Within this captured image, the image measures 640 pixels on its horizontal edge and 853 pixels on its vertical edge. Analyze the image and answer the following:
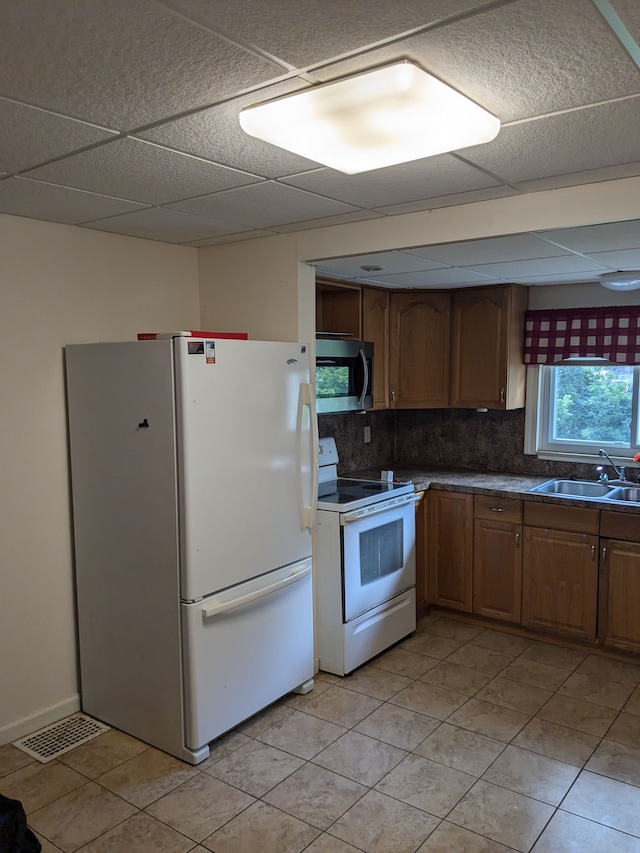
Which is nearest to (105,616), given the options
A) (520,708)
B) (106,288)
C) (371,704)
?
(371,704)

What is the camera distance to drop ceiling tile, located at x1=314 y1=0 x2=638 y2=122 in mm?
1233

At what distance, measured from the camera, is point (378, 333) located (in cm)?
416

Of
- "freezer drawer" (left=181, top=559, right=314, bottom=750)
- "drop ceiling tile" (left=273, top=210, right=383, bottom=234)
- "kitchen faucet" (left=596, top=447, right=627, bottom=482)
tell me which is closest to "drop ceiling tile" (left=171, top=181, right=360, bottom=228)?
"drop ceiling tile" (left=273, top=210, right=383, bottom=234)

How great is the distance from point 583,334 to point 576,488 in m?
0.95

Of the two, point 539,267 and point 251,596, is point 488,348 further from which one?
point 251,596

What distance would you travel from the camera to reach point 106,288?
10.1 feet

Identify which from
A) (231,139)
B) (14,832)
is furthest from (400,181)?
(14,832)

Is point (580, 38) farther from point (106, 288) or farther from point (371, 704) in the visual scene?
point (371, 704)

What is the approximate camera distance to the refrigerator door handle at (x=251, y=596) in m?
2.63

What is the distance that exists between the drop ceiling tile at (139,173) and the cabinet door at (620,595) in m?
2.63

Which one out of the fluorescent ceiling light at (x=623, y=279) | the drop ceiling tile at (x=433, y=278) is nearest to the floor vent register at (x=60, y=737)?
the drop ceiling tile at (x=433, y=278)

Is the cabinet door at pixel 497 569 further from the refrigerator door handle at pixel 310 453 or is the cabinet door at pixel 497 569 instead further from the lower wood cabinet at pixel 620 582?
the refrigerator door handle at pixel 310 453

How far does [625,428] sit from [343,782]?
2.76 m

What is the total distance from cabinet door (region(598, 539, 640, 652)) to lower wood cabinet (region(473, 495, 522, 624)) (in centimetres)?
46
